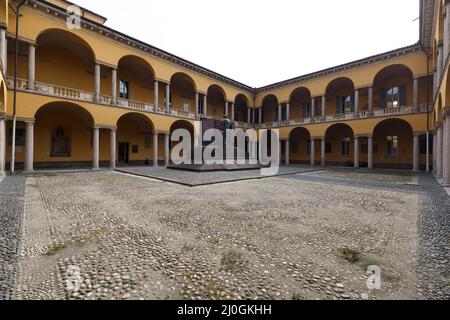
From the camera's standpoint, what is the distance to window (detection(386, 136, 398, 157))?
21675 millimetres

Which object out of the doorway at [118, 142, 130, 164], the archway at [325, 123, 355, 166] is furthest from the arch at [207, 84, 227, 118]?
the archway at [325, 123, 355, 166]

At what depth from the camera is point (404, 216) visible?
520cm

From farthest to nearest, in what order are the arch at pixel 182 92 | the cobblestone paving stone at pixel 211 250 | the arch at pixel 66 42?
1. the arch at pixel 182 92
2. the arch at pixel 66 42
3. the cobblestone paving stone at pixel 211 250

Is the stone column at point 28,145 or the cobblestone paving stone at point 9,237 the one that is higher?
the stone column at point 28,145

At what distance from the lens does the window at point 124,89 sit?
67.1ft

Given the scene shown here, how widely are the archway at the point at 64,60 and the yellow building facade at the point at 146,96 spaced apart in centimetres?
7

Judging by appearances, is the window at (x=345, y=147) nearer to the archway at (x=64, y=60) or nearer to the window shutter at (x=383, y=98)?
the window shutter at (x=383, y=98)

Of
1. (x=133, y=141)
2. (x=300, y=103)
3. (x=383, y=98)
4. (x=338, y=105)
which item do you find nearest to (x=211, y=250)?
(x=133, y=141)

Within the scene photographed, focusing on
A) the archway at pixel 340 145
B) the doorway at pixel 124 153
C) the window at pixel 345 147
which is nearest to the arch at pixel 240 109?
the archway at pixel 340 145

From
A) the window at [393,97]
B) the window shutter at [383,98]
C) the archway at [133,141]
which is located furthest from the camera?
the window shutter at [383,98]

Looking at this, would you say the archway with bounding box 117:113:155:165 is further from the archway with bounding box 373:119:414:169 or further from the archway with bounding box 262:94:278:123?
the archway with bounding box 373:119:414:169

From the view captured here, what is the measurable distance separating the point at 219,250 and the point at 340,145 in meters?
26.1

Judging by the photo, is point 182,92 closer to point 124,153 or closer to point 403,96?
point 124,153
